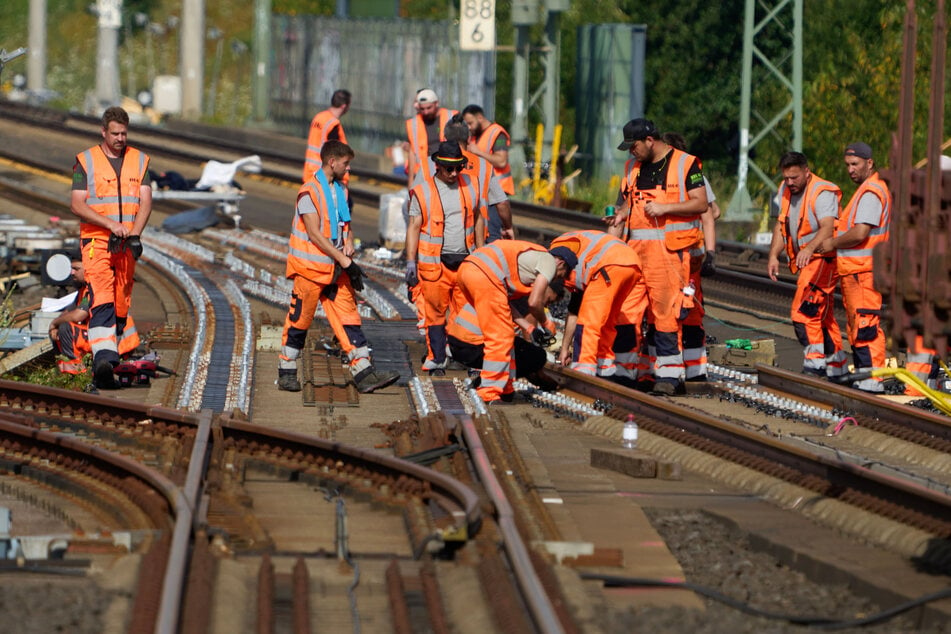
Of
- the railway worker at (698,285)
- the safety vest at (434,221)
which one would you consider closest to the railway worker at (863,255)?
the railway worker at (698,285)

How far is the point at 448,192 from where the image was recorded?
1259 cm

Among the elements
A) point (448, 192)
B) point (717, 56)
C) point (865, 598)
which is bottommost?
point (865, 598)

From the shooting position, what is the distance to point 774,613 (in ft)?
22.8

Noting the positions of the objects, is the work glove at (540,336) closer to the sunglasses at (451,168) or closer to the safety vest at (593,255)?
the safety vest at (593,255)

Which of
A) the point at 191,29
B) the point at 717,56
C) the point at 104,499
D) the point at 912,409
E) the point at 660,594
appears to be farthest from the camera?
the point at 191,29

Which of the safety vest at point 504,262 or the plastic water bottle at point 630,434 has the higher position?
the safety vest at point 504,262

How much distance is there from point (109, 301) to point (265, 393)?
4.01ft

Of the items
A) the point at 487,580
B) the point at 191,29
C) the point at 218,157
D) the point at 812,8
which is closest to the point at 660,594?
the point at 487,580

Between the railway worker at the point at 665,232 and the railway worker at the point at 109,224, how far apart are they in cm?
331

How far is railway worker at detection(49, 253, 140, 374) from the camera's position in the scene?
12.5 m

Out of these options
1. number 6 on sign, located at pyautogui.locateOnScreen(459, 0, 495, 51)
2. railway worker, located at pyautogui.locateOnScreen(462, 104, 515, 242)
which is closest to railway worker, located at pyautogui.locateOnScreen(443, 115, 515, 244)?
railway worker, located at pyautogui.locateOnScreen(462, 104, 515, 242)

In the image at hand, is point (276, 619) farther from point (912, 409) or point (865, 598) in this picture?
point (912, 409)

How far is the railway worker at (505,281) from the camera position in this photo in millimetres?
11039

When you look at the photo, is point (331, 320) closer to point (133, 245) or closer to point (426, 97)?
point (133, 245)
